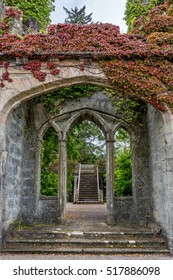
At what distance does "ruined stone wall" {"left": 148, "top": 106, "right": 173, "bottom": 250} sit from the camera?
17.5ft

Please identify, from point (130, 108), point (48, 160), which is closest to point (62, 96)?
point (130, 108)

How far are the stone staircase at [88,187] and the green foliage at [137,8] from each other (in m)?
9.28

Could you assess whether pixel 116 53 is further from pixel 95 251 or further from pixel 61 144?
pixel 95 251

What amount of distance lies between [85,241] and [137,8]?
7227 mm

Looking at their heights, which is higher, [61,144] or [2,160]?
[61,144]

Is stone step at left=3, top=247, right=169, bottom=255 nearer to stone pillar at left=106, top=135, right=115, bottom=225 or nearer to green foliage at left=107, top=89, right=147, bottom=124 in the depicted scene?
stone pillar at left=106, top=135, right=115, bottom=225

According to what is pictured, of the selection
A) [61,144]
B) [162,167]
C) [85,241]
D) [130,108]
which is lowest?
[85,241]

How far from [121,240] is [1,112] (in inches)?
152

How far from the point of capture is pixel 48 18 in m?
10.4

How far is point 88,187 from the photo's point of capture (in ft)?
50.9

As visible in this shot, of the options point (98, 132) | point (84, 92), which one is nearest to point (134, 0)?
point (84, 92)

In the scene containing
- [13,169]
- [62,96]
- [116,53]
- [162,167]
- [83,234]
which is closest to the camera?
[116,53]

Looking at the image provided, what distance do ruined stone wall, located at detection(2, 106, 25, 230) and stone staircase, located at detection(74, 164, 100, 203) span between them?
760 centimetres

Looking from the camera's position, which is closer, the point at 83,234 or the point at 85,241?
the point at 85,241
